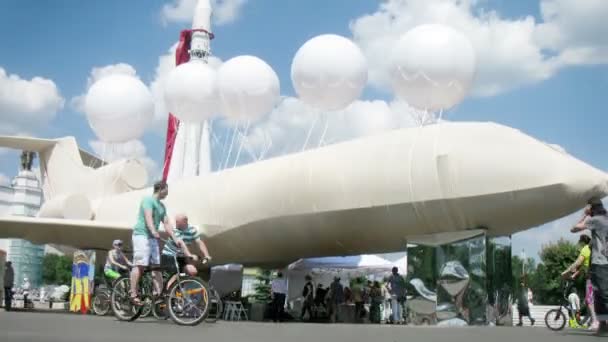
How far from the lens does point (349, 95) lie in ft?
48.1

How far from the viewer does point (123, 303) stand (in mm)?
8062

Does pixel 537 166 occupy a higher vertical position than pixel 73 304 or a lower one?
higher

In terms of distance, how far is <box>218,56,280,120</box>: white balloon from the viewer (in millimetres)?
16078

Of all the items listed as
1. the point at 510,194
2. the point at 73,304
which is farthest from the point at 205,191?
the point at 510,194

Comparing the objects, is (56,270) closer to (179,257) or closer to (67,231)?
(67,231)

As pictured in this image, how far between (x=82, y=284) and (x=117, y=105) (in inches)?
185

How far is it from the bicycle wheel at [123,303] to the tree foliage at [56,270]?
80.0m

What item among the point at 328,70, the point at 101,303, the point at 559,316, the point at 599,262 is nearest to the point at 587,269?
the point at 599,262

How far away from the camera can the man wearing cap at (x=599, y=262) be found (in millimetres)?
7477

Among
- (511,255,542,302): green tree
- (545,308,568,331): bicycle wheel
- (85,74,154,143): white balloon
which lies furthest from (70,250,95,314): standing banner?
(511,255,542,302): green tree

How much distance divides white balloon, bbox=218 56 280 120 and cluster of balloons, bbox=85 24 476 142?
0.02 meters

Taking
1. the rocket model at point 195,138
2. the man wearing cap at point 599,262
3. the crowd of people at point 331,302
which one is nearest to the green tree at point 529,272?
the rocket model at point 195,138

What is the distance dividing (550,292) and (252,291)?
66.1 feet

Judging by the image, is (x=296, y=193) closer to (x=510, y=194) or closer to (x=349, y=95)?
(x=349, y=95)
